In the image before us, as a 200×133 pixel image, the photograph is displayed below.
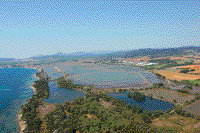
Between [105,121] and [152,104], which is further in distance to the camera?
[152,104]

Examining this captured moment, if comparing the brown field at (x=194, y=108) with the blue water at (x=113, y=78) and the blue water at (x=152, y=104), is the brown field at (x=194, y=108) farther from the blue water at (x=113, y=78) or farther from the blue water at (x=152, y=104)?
the blue water at (x=113, y=78)

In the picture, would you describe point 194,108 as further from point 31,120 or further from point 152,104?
point 31,120

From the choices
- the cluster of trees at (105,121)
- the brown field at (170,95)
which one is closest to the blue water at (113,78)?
the brown field at (170,95)

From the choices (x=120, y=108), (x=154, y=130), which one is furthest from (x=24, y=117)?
(x=154, y=130)

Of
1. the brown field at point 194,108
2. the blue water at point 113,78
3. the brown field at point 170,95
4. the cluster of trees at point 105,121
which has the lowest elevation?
the brown field at point 194,108

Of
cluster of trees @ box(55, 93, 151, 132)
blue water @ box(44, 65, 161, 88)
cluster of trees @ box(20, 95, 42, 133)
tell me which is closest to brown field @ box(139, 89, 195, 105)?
blue water @ box(44, 65, 161, 88)

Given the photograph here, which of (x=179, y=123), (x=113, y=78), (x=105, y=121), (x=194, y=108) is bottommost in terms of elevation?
(x=194, y=108)

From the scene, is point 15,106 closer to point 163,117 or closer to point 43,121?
point 43,121

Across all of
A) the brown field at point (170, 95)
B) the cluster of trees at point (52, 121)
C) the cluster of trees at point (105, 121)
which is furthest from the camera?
the brown field at point (170, 95)

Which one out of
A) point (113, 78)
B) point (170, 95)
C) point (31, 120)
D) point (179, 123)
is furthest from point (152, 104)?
point (113, 78)
